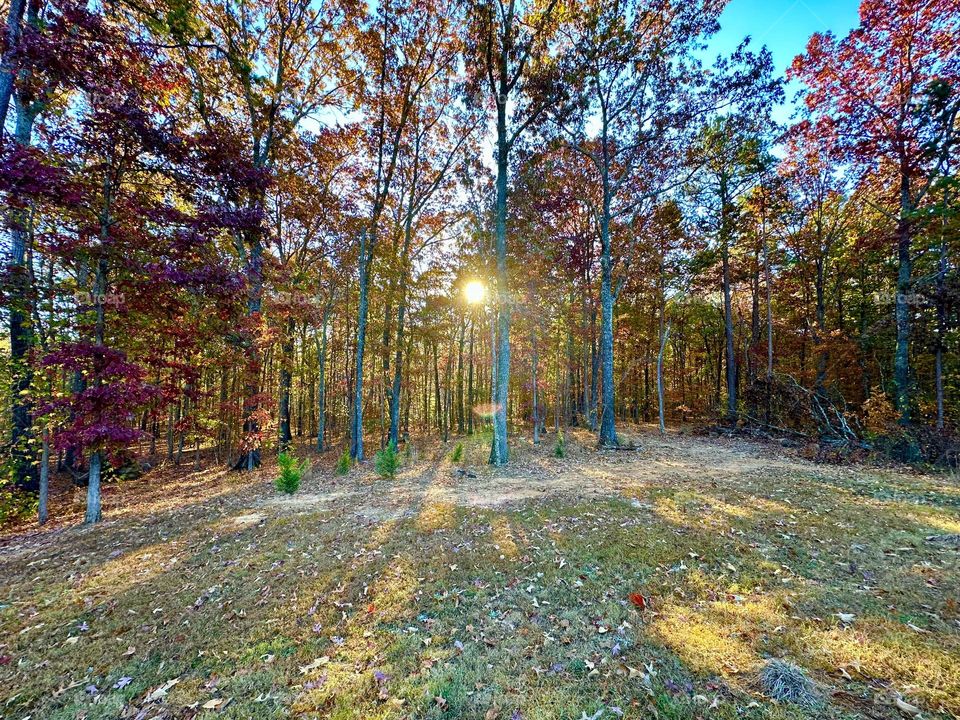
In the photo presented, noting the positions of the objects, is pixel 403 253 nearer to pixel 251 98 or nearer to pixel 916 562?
pixel 251 98

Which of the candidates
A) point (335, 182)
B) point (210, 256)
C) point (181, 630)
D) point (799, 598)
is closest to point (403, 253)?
point (335, 182)

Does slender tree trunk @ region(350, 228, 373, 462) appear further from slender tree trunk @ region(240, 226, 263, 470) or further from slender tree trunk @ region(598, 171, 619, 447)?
slender tree trunk @ region(598, 171, 619, 447)

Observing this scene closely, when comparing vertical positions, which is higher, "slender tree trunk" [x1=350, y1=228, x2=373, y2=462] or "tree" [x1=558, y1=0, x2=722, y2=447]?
"tree" [x1=558, y1=0, x2=722, y2=447]

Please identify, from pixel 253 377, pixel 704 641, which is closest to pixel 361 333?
pixel 253 377

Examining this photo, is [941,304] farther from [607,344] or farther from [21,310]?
[21,310]

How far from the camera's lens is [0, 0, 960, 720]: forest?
4270mm

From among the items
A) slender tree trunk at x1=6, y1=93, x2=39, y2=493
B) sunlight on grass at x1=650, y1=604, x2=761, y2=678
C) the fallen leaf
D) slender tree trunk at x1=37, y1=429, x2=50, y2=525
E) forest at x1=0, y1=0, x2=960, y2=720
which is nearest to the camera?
sunlight on grass at x1=650, y1=604, x2=761, y2=678

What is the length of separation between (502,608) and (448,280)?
50.7 ft

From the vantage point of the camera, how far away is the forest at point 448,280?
14.0 ft

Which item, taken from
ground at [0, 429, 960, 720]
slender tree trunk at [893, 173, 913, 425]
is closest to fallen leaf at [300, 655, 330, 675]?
ground at [0, 429, 960, 720]

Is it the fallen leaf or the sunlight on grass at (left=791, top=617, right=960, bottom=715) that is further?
the fallen leaf

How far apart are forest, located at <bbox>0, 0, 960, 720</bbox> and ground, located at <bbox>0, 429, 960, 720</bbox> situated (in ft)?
0.16

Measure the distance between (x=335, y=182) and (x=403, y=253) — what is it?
11.9 feet

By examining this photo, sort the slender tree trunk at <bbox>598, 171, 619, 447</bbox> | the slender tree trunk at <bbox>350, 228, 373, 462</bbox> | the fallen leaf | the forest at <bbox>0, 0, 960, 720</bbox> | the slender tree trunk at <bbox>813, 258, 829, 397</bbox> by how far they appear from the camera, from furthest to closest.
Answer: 1. the slender tree trunk at <bbox>813, 258, 829, 397</bbox>
2. the slender tree trunk at <bbox>350, 228, 373, 462</bbox>
3. the slender tree trunk at <bbox>598, 171, 619, 447</bbox>
4. the forest at <bbox>0, 0, 960, 720</bbox>
5. the fallen leaf
